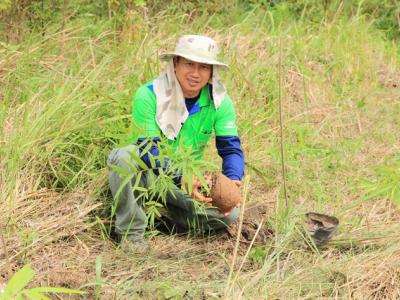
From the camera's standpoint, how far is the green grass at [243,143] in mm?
3115

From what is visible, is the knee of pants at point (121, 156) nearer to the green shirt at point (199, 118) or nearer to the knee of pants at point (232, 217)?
the green shirt at point (199, 118)

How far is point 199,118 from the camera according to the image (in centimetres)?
350

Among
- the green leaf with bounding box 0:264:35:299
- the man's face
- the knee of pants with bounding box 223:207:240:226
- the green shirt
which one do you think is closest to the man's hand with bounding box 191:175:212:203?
the green shirt

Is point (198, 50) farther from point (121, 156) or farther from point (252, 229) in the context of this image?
point (252, 229)

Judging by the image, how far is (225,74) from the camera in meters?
4.93

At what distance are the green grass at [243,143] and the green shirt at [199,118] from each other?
0.79 feet

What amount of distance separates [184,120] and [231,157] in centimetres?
29

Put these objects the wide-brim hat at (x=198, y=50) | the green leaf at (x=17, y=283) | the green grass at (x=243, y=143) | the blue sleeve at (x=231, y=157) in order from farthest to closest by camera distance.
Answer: the blue sleeve at (x=231, y=157) → the wide-brim hat at (x=198, y=50) → the green grass at (x=243, y=143) → the green leaf at (x=17, y=283)

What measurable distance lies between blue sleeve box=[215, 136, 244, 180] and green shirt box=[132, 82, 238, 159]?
3 cm

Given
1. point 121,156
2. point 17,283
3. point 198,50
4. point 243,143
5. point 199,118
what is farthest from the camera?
point 243,143

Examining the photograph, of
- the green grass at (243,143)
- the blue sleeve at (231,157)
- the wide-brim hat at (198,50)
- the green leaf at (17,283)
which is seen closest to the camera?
the green leaf at (17,283)

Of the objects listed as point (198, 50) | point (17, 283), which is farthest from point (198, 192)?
point (17, 283)

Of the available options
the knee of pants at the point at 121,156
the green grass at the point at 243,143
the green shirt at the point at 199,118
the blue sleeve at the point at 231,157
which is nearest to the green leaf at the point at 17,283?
the green grass at the point at 243,143

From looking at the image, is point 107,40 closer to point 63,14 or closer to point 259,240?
point 63,14
